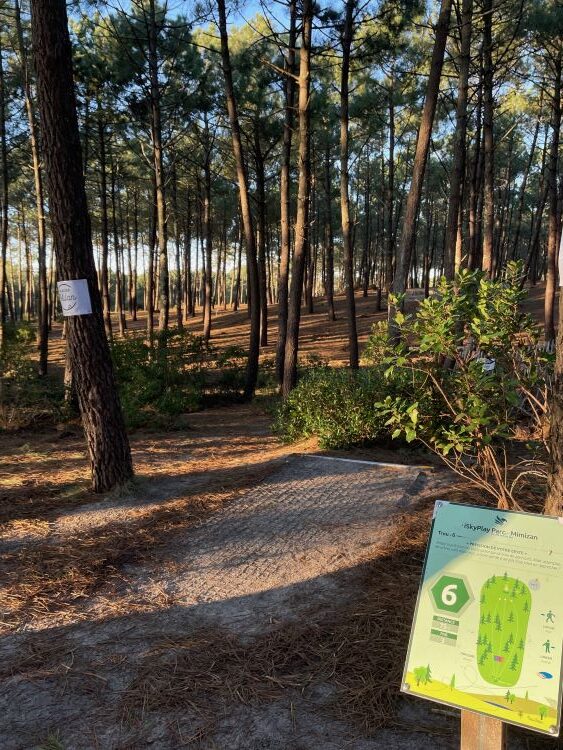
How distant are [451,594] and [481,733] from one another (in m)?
0.44

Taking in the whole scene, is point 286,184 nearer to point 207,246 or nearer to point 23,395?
point 23,395

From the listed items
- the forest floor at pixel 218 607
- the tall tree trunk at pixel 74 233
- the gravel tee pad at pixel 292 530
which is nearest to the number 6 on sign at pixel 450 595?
the forest floor at pixel 218 607

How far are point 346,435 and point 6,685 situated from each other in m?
4.52

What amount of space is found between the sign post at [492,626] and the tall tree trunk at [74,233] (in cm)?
361

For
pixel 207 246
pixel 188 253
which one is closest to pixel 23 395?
pixel 207 246

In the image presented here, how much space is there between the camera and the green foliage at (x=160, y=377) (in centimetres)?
927

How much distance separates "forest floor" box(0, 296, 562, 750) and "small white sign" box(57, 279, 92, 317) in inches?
66.5

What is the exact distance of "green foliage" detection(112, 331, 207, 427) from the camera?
9.27 meters

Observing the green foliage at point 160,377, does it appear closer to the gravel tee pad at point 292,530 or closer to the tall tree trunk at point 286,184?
the tall tree trunk at point 286,184

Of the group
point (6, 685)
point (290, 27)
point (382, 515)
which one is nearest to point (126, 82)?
point (290, 27)

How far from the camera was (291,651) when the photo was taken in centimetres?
261

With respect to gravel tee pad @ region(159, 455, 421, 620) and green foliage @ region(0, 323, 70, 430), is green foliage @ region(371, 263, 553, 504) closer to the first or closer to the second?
gravel tee pad @ region(159, 455, 421, 620)

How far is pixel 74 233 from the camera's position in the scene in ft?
15.4

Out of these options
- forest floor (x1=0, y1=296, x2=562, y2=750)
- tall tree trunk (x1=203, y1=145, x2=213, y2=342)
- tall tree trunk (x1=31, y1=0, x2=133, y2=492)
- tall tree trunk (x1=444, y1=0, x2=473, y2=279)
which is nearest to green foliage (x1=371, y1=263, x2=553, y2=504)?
forest floor (x1=0, y1=296, x2=562, y2=750)
